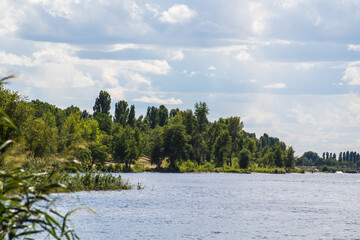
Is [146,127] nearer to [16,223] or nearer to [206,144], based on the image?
[206,144]

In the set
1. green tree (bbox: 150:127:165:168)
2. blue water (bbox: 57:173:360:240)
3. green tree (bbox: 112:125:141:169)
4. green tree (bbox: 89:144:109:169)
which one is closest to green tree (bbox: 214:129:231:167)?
green tree (bbox: 150:127:165:168)

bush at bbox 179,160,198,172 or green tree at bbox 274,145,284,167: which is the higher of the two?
green tree at bbox 274,145,284,167

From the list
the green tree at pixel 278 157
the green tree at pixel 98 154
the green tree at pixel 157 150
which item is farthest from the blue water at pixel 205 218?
the green tree at pixel 278 157

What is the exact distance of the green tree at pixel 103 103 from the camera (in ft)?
628

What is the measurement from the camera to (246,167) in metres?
164

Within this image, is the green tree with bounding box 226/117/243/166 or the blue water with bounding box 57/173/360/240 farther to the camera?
the green tree with bounding box 226/117/243/166

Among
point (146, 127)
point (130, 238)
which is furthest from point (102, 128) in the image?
point (130, 238)

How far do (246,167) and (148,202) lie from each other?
4713 inches

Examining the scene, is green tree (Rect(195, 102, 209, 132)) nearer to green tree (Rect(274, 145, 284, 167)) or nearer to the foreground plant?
green tree (Rect(274, 145, 284, 167))

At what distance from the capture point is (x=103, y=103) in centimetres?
19275

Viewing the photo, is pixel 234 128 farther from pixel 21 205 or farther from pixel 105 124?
pixel 21 205

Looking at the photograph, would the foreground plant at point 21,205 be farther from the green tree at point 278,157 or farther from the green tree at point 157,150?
the green tree at point 278,157

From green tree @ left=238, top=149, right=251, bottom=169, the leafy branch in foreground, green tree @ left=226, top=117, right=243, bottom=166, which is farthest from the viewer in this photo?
green tree @ left=226, top=117, right=243, bottom=166

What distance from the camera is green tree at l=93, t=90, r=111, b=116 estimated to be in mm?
191375
